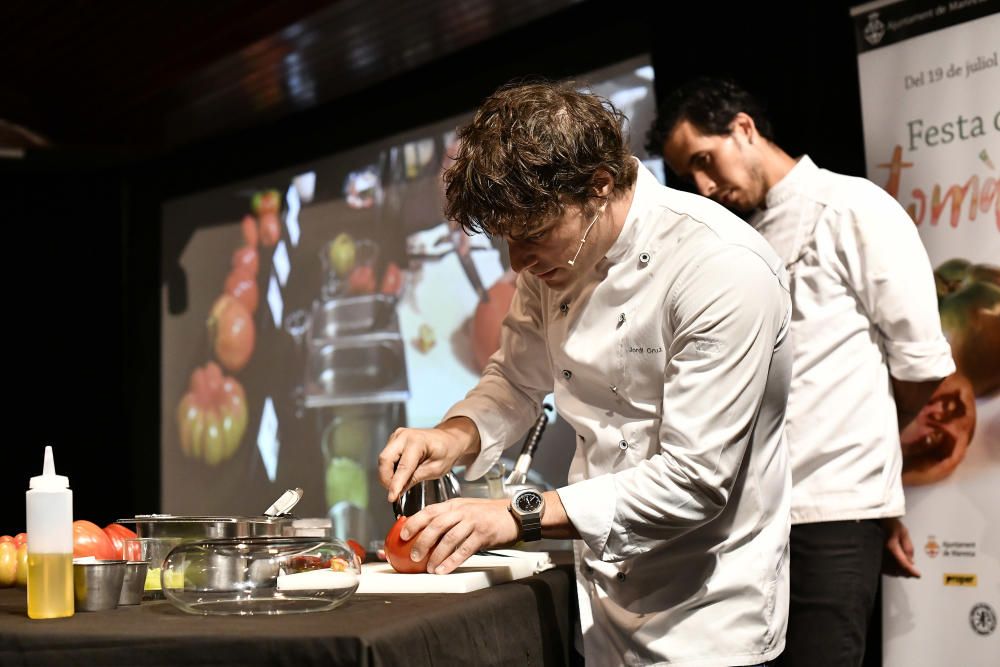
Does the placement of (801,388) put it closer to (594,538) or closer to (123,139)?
(594,538)

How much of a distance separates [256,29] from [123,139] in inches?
65.3

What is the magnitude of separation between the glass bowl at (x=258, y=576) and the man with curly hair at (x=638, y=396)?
13cm

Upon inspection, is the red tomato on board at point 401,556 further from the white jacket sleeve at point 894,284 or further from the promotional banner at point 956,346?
the promotional banner at point 956,346

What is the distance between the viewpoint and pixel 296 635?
99 centimetres

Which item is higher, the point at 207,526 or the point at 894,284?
the point at 894,284

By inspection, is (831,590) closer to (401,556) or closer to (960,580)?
(960,580)

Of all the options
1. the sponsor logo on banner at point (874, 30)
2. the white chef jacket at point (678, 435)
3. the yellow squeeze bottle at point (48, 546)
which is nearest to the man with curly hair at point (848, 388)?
the white chef jacket at point (678, 435)

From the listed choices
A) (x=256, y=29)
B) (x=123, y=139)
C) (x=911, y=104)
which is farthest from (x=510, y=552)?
(x=123, y=139)

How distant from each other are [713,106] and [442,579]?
1448 millimetres

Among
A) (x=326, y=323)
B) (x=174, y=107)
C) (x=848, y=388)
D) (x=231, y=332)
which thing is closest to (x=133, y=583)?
(x=848, y=388)

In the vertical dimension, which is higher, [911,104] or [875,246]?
[911,104]

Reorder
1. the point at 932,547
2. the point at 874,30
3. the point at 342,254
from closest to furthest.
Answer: the point at 932,547, the point at 874,30, the point at 342,254

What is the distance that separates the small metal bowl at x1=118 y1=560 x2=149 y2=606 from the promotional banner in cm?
187

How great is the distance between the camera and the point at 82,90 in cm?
482
